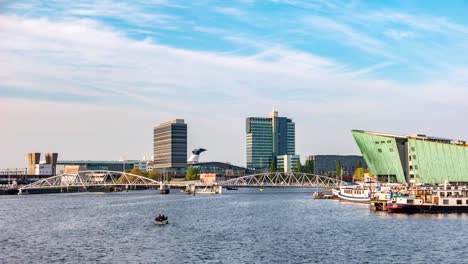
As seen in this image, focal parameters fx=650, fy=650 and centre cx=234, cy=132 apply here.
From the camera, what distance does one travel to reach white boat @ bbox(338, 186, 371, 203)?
16300 centimetres

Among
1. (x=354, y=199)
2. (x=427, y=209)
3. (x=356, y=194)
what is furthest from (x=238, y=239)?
(x=356, y=194)

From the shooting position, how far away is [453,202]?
399 ft

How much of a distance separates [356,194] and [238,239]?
3545 inches

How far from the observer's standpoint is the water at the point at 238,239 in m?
69.2

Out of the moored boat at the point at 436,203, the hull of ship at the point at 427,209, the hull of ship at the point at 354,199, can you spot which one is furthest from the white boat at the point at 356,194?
the hull of ship at the point at 427,209

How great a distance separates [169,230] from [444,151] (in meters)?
120

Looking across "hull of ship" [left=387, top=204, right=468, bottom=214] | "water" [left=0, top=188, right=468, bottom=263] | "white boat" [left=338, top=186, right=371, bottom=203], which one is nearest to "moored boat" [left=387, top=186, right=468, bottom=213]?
"hull of ship" [left=387, top=204, right=468, bottom=214]

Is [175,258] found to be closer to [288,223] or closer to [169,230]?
[169,230]

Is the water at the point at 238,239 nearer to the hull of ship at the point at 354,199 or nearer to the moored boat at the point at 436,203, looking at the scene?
the moored boat at the point at 436,203

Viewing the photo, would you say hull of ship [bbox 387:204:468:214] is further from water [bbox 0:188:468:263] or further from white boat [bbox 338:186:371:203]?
white boat [bbox 338:186:371:203]

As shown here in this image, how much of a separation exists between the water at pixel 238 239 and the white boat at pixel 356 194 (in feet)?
123

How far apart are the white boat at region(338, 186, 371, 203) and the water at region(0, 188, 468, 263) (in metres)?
37.5

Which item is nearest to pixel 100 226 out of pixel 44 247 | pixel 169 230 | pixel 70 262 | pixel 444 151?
pixel 169 230

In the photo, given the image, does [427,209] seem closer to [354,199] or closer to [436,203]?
[436,203]
